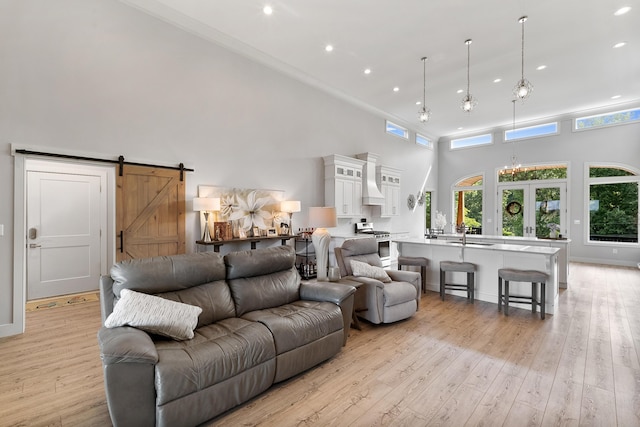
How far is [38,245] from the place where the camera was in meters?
4.61

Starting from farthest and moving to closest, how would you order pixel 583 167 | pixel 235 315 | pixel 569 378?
1. pixel 583 167
2. pixel 235 315
3. pixel 569 378

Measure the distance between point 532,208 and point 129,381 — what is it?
1063 centimetres

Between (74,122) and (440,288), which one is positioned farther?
(440,288)

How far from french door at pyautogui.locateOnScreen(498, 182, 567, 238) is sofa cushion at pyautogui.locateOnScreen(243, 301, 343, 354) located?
859cm

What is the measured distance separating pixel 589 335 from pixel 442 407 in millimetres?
2517

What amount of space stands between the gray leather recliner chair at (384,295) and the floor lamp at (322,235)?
11.4 inches

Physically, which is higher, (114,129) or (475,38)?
(475,38)

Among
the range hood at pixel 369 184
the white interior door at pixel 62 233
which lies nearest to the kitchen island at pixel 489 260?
the range hood at pixel 369 184

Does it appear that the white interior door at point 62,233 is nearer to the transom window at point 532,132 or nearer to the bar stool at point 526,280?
the bar stool at point 526,280

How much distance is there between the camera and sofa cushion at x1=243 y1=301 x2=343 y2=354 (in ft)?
7.91

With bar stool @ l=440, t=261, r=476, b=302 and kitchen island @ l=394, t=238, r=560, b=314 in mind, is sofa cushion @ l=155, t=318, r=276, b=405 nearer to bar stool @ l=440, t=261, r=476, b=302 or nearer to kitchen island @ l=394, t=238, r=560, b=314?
bar stool @ l=440, t=261, r=476, b=302

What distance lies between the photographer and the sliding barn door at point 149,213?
406 cm

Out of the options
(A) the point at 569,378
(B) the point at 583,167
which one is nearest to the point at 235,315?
(A) the point at 569,378

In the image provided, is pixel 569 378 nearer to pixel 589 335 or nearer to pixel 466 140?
pixel 589 335
